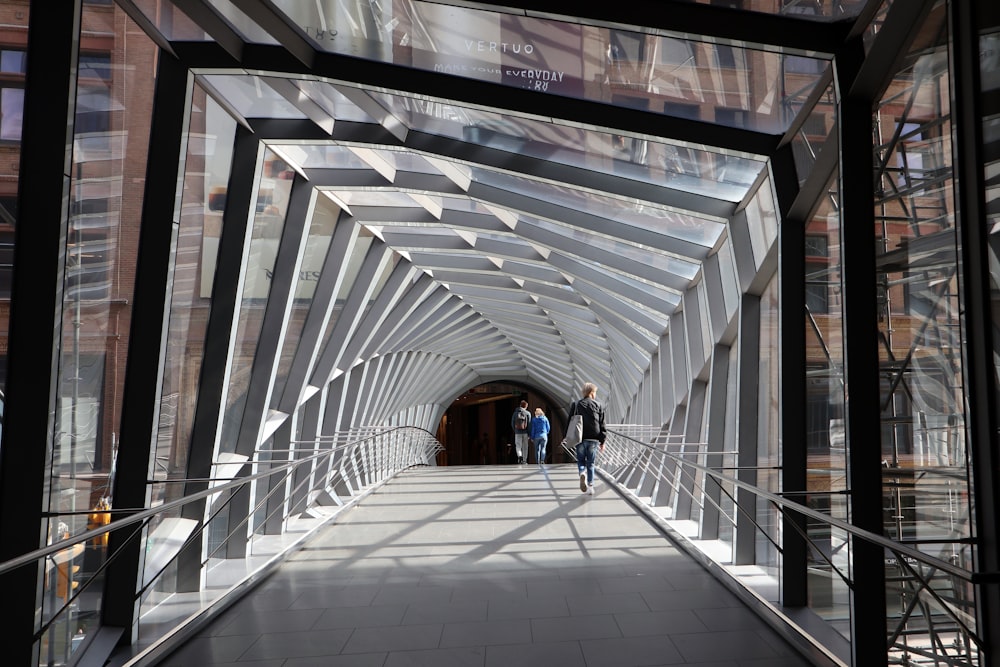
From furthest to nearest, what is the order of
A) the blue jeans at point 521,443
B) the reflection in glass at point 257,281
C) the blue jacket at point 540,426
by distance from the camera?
the blue jeans at point 521,443, the blue jacket at point 540,426, the reflection in glass at point 257,281

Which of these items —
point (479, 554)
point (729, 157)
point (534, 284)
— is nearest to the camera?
point (729, 157)

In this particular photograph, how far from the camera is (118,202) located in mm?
5055

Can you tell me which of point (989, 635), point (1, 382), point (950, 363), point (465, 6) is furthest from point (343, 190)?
point (989, 635)

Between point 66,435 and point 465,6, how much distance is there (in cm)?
329

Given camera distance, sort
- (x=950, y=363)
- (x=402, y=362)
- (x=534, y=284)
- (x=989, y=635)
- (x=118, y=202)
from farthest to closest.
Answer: (x=402, y=362), (x=534, y=284), (x=118, y=202), (x=950, y=363), (x=989, y=635)

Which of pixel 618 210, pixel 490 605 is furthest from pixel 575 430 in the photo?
pixel 490 605

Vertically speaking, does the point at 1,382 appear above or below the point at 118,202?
below

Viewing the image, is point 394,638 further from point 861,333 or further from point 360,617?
point 861,333

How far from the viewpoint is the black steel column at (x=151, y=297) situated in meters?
5.02

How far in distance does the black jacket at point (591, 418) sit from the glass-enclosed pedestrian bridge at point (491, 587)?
1.29 meters

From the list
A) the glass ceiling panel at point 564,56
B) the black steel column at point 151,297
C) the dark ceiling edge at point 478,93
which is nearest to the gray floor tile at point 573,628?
the black steel column at point 151,297

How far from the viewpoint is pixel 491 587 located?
618 cm

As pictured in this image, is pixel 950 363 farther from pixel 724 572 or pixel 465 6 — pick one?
pixel 465 6

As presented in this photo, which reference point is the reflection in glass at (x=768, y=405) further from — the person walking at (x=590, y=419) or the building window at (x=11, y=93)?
the building window at (x=11, y=93)
